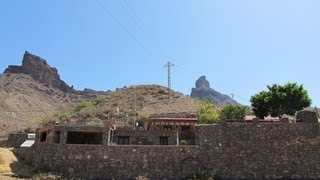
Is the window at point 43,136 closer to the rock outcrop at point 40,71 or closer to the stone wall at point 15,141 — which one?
the stone wall at point 15,141

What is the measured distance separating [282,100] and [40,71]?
349ft

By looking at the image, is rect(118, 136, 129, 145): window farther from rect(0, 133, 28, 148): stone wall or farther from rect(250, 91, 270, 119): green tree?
rect(250, 91, 270, 119): green tree

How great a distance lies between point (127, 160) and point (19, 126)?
158ft

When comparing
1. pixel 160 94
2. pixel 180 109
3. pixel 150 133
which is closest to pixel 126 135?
pixel 150 133

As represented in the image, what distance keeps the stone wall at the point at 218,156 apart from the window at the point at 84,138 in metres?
3.43

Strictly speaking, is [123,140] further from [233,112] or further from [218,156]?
[233,112]

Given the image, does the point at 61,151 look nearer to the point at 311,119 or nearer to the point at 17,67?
the point at 311,119

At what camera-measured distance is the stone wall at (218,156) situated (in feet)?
109

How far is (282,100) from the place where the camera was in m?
45.2

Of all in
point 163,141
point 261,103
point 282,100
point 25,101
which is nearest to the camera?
point 163,141

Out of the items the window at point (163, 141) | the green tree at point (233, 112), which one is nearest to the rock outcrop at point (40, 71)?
the green tree at point (233, 112)

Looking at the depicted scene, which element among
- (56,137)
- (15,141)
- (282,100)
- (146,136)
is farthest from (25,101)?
(282,100)

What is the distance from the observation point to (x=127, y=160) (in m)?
34.0

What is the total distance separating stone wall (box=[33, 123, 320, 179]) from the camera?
109 feet
